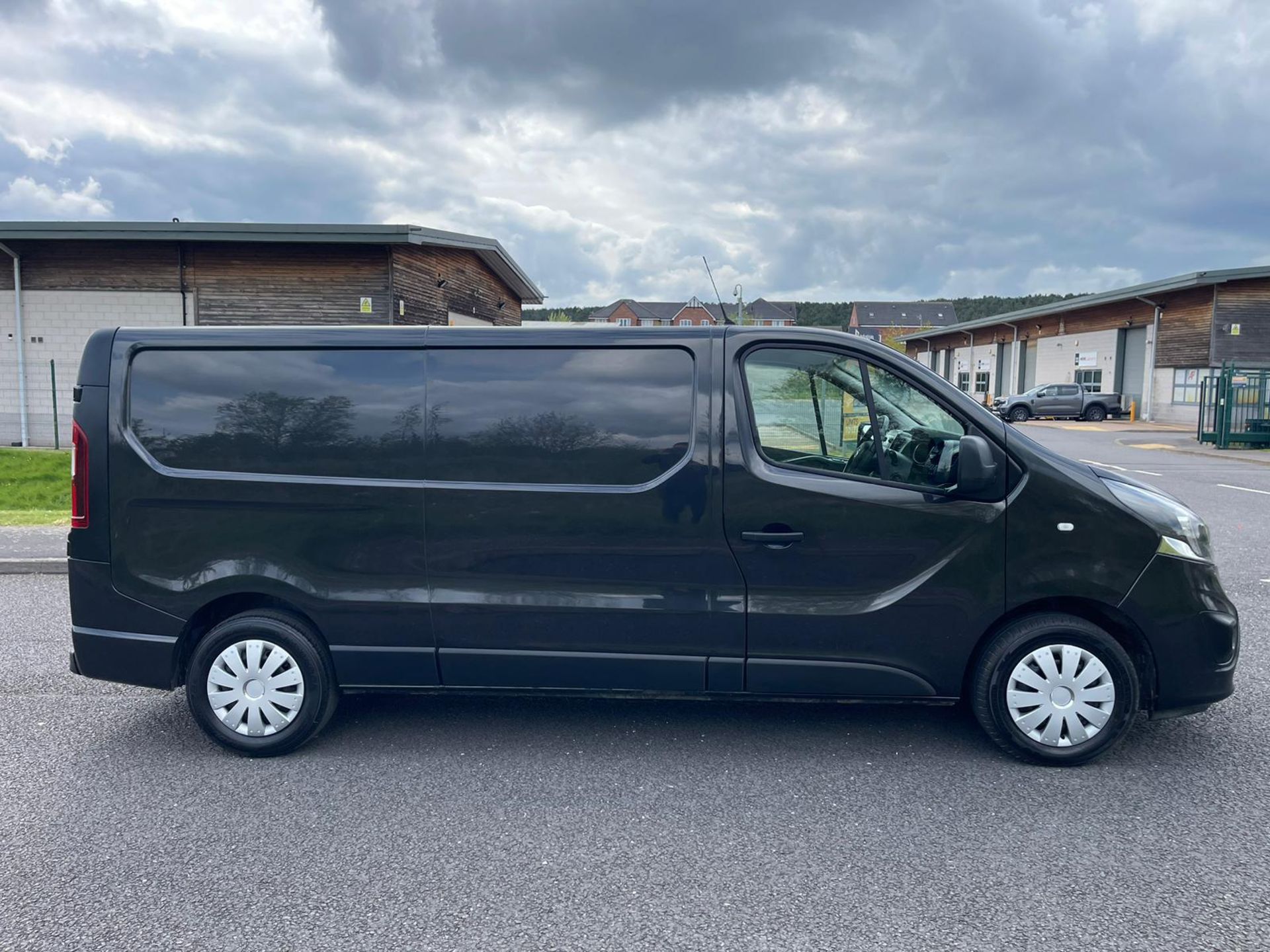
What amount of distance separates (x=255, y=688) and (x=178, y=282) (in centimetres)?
1674

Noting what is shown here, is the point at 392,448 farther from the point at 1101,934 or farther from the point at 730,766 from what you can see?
the point at 1101,934

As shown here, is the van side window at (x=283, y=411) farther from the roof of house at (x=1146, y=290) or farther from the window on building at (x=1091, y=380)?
the window on building at (x=1091, y=380)

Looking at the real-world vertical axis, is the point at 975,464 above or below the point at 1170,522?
above

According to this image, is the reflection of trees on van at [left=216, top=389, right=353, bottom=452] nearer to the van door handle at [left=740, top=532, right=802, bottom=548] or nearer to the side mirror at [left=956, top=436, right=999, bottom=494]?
the van door handle at [left=740, top=532, right=802, bottom=548]

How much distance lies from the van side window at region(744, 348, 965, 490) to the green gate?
25.1 m

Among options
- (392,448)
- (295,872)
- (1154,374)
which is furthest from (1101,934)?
(1154,374)

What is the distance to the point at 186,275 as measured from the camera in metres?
18.2

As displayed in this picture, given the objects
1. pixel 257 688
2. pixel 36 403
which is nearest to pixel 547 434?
pixel 257 688

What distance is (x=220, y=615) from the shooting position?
4.20m

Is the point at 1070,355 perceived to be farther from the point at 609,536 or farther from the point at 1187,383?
the point at 609,536

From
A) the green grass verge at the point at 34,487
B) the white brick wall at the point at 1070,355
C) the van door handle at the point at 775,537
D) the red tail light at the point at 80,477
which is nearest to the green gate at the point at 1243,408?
the white brick wall at the point at 1070,355

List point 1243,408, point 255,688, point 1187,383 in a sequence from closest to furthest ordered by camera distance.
Answer: point 255,688
point 1243,408
point 1187,383

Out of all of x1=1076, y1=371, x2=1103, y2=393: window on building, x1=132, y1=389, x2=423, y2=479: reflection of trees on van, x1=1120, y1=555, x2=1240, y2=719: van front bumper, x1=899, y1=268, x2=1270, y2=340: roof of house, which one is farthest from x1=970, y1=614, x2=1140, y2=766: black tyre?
x1=1076, y1=371, x2=1103, y2=393: window on building

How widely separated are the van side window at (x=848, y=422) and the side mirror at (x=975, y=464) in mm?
168
